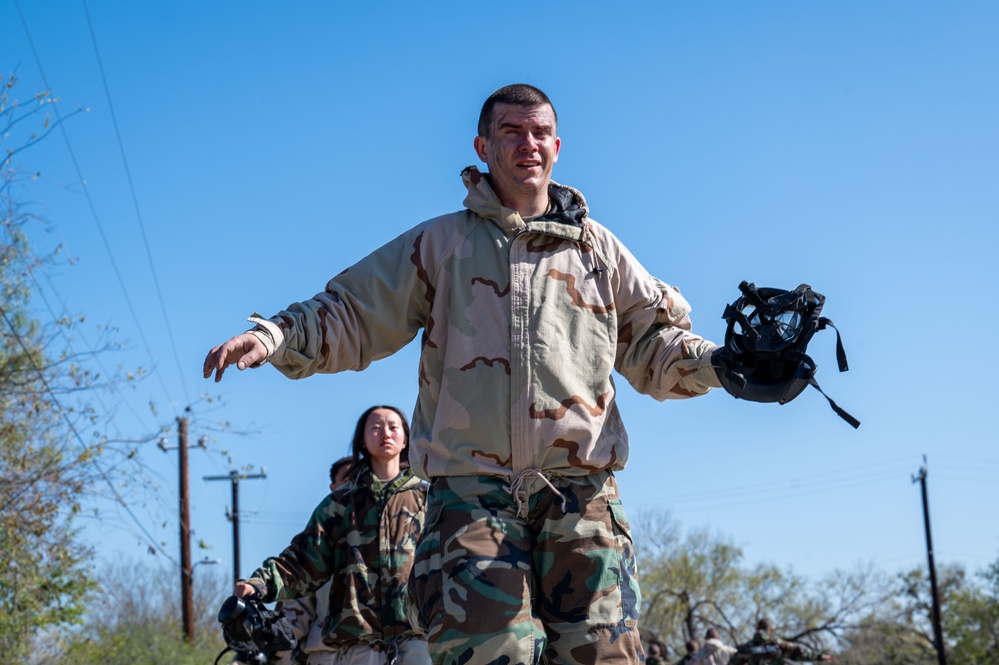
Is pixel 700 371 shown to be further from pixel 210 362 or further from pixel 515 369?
pixel 210 362

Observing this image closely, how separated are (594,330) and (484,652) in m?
1.22

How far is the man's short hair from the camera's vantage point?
16.5 feet

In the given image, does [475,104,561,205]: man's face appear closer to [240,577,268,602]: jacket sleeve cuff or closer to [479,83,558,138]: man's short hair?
[479,83,558,138]: man's short hair

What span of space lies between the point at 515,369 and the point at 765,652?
49.5 feet

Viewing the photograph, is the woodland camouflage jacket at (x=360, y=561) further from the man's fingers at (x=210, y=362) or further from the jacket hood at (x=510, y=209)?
the man's fingers at (x=210, y=362)

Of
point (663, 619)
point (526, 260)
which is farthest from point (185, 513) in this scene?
point (526, 260)

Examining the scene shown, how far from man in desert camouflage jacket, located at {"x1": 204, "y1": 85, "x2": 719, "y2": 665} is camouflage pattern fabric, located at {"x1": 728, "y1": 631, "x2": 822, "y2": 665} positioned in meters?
14.5

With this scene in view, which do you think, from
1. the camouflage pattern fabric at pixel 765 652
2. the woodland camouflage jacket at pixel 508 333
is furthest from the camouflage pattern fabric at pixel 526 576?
the camouflage pattern fabric at pixel 765 652

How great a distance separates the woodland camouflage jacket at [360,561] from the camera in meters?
7.95

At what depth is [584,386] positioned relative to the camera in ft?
15.5

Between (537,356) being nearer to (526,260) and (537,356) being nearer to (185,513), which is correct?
(526,260)

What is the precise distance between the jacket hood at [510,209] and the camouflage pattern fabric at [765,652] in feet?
48.2

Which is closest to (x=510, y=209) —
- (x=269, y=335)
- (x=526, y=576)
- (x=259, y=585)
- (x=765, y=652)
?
(x=269, y=335)

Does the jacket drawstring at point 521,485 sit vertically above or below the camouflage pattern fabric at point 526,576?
above
